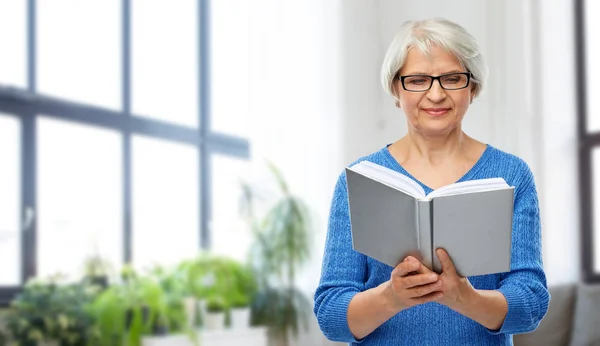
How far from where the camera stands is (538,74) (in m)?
4.32

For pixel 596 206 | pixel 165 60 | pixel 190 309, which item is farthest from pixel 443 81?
pixel 596 206

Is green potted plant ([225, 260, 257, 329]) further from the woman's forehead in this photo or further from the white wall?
the woman's forehead

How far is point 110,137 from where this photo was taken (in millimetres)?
3762

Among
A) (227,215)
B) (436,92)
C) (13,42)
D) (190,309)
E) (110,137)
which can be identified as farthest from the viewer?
(227,215)

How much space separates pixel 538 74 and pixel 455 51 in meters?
3.25

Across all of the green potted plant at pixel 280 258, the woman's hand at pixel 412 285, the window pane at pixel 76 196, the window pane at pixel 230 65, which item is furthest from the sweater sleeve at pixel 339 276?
the window pane at pixel 230 65

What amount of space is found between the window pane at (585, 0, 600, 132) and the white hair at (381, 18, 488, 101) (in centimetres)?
335

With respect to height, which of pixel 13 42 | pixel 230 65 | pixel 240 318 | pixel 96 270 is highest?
pixel 230 65

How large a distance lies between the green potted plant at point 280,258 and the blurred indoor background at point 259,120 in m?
0.01

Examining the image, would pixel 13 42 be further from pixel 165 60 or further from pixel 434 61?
pixel 434 61

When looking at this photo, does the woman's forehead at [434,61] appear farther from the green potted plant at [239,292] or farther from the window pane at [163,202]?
the green potted plant at [239,292]

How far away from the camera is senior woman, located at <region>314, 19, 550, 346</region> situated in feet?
4.02

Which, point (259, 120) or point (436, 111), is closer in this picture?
point (436, 111)

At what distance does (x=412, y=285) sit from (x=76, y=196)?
271 cm
